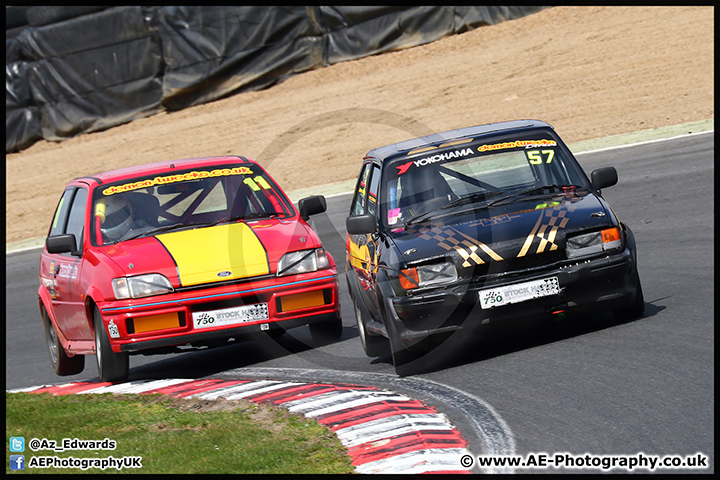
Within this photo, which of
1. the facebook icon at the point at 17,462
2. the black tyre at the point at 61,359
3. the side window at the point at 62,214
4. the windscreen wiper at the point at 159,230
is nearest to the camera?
the facebook icon at the point at 17,462

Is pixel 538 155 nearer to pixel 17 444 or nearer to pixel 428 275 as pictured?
pixel 428 275

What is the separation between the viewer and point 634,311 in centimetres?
724

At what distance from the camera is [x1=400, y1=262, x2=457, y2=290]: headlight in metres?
6.72

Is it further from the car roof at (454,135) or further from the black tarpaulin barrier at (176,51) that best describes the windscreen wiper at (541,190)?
the black tarpaulin barrier at (176,51)

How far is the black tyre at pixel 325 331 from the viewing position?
8.62 meters

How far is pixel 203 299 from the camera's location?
7.73 metres

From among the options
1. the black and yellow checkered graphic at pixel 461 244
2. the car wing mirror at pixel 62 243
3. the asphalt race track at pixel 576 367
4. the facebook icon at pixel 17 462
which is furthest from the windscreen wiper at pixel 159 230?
the facebook icon at pixel 17 462

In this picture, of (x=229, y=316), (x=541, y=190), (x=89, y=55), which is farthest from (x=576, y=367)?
(x=89, y=55)

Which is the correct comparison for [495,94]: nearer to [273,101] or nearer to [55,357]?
[273,101]

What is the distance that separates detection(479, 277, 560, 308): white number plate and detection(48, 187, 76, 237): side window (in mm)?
4614

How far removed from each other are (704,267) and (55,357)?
242 inches

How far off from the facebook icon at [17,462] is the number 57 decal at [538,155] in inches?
176

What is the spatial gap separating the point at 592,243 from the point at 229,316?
2870 millimetres

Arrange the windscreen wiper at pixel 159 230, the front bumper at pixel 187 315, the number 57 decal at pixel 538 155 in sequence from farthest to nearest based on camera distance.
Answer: the windscreen wiper at pixel 159 230, the number 57 decal at pixel 538 155, the front bumper at pixel 187 315
